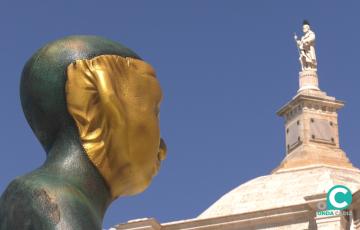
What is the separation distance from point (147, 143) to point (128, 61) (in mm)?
346

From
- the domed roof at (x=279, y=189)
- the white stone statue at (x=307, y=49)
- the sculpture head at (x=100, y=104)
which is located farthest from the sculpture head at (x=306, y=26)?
the sculpture head at (x=100, y=104)

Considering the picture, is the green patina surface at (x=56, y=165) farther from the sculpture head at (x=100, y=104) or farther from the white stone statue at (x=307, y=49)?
the white stone statue at (x=307, y=49)

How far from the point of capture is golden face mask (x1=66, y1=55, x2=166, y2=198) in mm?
4023

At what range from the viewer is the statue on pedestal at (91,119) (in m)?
4.00

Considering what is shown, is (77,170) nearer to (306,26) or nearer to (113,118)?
(113,118)

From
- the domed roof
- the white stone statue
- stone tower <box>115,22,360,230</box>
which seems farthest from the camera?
the white stone statue

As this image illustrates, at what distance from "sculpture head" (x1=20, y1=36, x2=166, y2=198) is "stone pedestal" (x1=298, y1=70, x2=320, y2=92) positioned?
4226 cm

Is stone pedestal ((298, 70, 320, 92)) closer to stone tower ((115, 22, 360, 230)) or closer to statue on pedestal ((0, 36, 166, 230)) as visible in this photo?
stone tower ((115, 22, 360, 230))

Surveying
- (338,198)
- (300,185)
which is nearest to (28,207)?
(338,198)

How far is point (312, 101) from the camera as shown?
4509 cm

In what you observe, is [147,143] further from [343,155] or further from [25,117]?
[343,155]

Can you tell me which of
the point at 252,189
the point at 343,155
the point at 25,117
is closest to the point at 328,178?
the point at 252,189

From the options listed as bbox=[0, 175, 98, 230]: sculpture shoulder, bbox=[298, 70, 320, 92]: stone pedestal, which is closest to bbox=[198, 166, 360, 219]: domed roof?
bbox=[298, 70, 320, 92]: stone pedestal

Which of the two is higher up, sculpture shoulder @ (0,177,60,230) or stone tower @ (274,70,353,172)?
stone tower @ (274,70,353,172)
